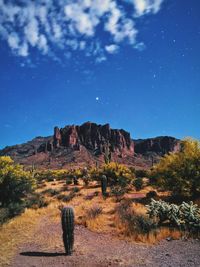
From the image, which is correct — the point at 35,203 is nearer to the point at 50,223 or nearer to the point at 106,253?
the point at 50,223

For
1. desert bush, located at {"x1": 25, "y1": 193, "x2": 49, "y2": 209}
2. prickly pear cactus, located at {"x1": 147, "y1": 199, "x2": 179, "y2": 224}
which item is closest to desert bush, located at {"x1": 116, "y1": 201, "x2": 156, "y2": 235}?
prickly pear cactus, located at {"x1": 147, "y1": 199, "x2": 179, "y2": 224}

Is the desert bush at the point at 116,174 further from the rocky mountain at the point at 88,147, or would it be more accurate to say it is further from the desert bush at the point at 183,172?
the rocky mountain at the point at 88,147

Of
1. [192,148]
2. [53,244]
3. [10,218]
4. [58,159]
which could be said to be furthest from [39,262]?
[58,159]

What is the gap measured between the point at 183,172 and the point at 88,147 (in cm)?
11987

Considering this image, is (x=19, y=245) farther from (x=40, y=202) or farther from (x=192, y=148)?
(x=192, y=148)

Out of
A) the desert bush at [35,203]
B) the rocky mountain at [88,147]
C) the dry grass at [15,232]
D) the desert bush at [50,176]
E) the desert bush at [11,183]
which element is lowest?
the dry grass at [15,232]

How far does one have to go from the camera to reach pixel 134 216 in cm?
1302

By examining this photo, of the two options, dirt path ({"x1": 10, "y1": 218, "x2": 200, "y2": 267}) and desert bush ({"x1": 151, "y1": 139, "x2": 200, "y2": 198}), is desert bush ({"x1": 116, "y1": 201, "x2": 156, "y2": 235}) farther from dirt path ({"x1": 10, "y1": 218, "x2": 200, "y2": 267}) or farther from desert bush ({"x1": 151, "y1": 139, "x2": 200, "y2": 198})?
desert bush ({"x1": 151, "y1": 139, "x2": 200, "y2": 198})

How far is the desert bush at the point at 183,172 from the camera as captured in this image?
687 inches

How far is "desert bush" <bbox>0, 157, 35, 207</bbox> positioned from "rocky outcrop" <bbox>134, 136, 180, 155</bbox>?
13980 cm

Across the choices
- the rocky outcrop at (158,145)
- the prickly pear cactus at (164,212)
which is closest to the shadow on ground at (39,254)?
the prickly pear cactus at (164,212)

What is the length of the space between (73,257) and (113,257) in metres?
1.35

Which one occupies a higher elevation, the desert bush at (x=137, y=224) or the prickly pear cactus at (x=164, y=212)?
the prickly pear cactus at (x=164, y=212)

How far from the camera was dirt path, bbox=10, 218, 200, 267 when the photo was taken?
28.2 ft
